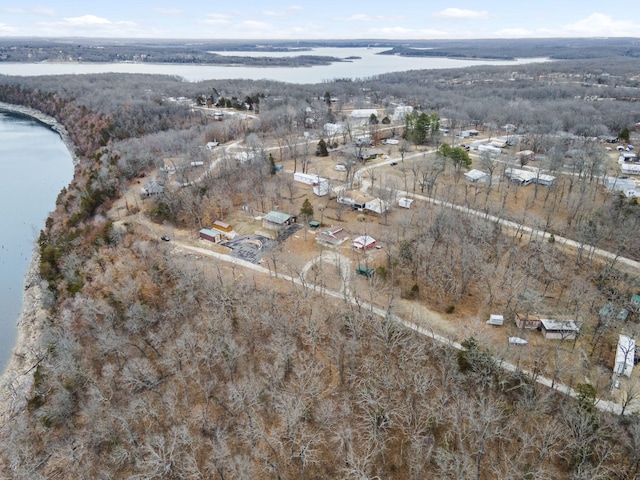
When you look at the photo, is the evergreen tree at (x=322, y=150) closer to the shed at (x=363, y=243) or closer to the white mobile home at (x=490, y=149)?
the white mobile home at (x=490, y=149)

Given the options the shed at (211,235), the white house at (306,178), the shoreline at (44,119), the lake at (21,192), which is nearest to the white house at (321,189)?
the white house at (306,178)

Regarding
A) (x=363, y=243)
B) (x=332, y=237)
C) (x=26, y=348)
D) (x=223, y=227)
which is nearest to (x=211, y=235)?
(x=223, y=227)

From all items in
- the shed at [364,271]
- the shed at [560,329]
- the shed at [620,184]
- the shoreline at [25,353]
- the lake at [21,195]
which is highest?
the shed at [620,184]

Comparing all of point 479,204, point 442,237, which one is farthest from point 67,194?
point 479,204

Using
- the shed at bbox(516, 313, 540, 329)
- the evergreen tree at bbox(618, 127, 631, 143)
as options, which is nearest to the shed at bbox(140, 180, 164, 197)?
the shed at bbox(516, 313, 540, 329)

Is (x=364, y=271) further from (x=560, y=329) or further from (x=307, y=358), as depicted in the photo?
(x=560, y=329)

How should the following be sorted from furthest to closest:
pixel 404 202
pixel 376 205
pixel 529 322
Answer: pixel 404 202
pixel 376 205
pixel 529 322

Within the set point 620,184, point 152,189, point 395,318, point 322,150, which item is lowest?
point 395,318

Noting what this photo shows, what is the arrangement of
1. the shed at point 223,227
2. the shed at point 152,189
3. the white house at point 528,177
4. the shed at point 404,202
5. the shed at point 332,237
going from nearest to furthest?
the shed at point 332,237 → the shed at point 223,227 → the shed at point 404,202 → the shed at point 152,189 → the white house at point 528,177
